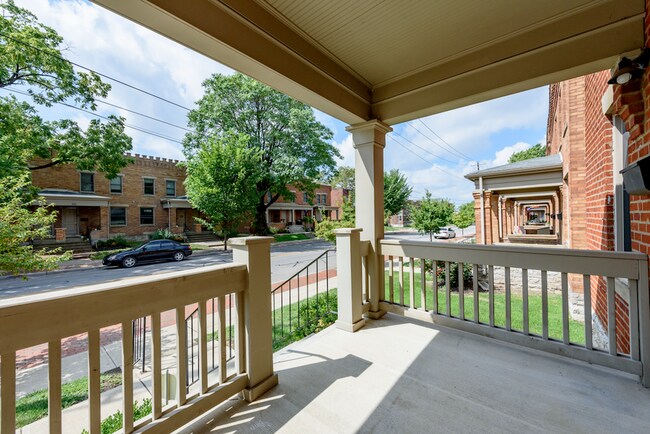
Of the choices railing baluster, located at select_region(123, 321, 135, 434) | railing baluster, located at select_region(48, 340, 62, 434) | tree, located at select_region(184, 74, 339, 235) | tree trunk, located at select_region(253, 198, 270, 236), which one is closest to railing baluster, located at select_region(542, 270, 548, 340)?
railing baluster, located at select_region(123, 321, 135, 434)

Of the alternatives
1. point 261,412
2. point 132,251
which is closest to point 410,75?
point 261,412

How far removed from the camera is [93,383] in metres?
1.12

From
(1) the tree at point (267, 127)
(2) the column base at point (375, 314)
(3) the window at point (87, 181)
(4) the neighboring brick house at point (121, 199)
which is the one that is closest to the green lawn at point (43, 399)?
(2) the column base at point (375, 314)

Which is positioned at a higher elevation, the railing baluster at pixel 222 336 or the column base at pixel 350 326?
the railing baluster at pixel 222 336

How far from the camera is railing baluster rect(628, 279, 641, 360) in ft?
5.76

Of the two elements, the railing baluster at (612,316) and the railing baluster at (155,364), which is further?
the railing baluster at (612,316)

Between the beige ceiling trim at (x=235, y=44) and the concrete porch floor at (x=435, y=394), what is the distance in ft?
7.56

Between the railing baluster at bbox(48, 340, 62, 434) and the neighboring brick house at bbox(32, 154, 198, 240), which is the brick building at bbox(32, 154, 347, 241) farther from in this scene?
the railing baluster at bbox(48, 340, 62, 434)

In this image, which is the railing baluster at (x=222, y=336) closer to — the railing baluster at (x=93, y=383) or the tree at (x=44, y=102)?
the railing baluster at (x=93, y=383)

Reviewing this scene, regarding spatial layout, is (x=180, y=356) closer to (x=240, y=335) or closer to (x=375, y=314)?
(x=240, y=335)

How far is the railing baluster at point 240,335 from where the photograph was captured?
1660 millimetres

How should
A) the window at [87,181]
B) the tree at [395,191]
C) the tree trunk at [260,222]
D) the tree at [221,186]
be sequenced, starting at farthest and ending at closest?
the tree at [395,191] < the tree trunk at [260,222] < the window at [87,181] < the tree at [221,186]

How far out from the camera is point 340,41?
7.40 feet

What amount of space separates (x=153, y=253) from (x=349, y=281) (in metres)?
7.67
